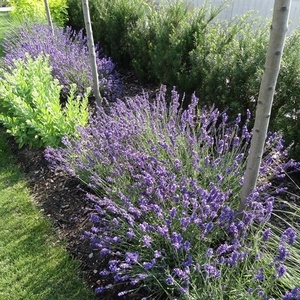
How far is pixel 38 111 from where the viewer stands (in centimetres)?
372

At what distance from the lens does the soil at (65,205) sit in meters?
2.62

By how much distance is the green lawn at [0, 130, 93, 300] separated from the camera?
2469mm

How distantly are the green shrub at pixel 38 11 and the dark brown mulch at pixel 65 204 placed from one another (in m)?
3.70

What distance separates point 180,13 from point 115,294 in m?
3.36

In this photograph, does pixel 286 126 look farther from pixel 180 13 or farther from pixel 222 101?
pixel 180 13

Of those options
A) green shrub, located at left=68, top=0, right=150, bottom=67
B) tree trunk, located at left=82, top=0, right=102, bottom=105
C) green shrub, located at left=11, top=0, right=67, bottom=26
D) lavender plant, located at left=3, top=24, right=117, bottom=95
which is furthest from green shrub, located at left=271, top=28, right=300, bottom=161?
green shrub, located at left=11, top=0, right=67, bottom=26

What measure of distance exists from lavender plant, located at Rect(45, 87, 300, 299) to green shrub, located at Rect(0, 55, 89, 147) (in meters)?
0.34

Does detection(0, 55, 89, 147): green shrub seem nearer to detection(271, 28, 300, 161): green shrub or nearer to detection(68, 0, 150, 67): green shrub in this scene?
detection(68, 0, 150, 67): green shrub

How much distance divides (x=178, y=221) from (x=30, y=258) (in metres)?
1.26

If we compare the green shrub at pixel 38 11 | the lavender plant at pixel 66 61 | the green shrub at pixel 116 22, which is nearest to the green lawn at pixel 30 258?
the lavender plant at pixel 66 61

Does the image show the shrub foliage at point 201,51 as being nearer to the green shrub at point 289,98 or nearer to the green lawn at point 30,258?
the green shrub at point 289,98

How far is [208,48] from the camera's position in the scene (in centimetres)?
372

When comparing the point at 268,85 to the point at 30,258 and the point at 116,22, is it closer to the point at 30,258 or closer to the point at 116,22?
the point at 30,258

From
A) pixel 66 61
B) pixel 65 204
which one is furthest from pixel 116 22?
pixel 65 204
